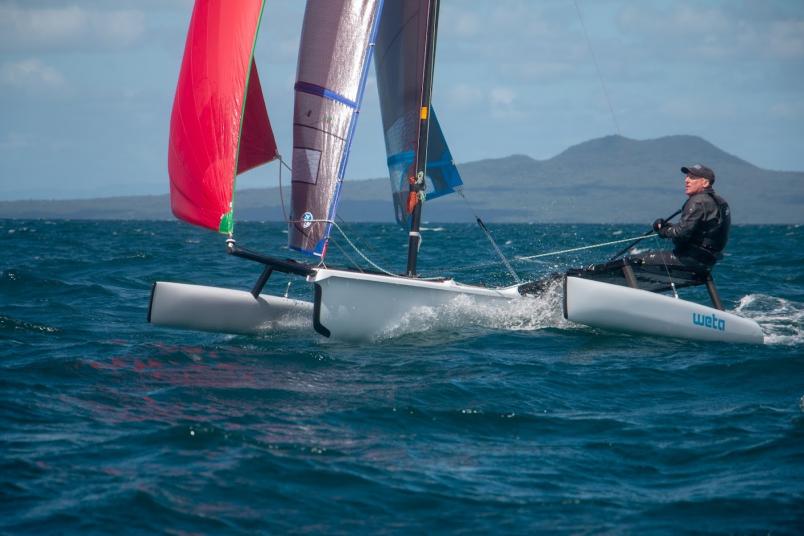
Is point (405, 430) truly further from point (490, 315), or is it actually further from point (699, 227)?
point (699, 227)

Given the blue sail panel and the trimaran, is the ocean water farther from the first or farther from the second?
the blue sail panel

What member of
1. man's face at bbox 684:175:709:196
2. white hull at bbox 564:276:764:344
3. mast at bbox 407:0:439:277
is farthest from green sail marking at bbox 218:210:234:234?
man's face at bbox 684:175:709:196

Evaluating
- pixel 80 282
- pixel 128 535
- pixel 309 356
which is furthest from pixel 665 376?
pixel 80 282

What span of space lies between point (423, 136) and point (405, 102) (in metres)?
0.47

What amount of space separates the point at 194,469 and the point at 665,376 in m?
4.36

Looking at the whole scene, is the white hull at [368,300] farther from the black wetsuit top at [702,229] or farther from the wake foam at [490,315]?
the black wetsuit top at [702,229]

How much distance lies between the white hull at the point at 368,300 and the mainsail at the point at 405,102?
135 cm

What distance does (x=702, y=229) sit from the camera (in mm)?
10312

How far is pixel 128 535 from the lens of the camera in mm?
4828

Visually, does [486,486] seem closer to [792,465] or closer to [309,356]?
[792,465]

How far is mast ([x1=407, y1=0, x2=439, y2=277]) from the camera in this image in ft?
34.4

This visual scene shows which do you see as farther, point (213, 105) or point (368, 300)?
point (368, 300)

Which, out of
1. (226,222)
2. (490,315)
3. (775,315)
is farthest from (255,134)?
(775,315)

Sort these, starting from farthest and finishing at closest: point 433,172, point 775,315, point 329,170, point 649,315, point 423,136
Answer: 1. point 775,315
2. point 433,172
3. point 423,136
4. point 649,315
5. point 329,170
